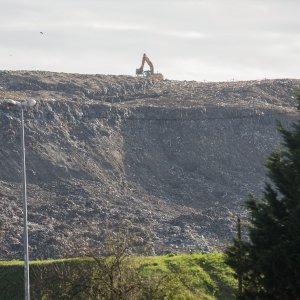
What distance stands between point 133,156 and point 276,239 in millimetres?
38037

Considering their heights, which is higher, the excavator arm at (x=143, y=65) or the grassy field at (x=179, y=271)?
the excavator arm at (x=143, y=65)

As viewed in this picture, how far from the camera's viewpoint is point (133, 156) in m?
62.2

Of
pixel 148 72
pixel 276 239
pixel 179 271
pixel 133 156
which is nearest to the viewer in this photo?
pixel 276 239

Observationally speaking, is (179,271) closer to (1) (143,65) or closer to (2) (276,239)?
(2) (276,239)

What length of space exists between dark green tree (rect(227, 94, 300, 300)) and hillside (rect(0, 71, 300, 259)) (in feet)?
63.1

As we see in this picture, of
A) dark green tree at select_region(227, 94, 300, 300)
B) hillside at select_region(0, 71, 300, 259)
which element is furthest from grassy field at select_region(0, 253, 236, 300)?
hillside at select_region(0, 71, 300, 259)

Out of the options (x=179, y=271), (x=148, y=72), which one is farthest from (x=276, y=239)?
(x=148, y=72)

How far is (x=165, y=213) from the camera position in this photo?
53.6m

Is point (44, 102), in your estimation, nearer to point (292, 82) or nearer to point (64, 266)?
point (292, 82)

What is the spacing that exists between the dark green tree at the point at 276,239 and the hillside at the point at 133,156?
63.1ft

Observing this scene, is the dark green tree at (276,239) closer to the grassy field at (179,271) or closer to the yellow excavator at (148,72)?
the grassy field at (179,271)

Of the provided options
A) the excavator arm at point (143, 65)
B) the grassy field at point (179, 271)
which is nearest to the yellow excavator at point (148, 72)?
the excavator arm at point (143, 65)

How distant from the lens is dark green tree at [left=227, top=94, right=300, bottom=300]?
2352 cm

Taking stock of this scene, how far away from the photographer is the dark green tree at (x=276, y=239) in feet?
77.2
